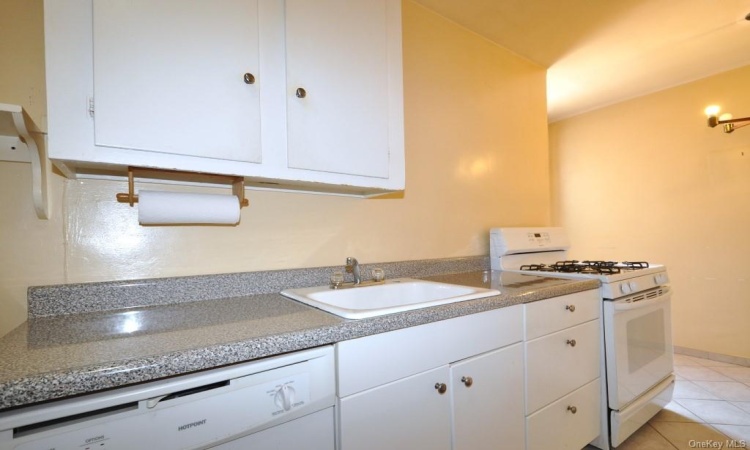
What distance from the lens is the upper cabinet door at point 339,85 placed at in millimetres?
1044

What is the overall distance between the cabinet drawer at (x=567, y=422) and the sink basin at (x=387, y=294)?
1.80 ft

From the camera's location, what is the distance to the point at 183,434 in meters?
0.59

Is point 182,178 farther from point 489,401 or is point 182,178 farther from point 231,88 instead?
point 489,401

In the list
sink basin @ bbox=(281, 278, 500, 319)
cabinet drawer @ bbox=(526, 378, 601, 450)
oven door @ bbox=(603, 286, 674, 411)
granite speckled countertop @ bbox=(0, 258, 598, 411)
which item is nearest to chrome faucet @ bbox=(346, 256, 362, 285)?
sink basin @ bbox=(281, 278, 500, 319)

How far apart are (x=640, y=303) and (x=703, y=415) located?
3.32 feet

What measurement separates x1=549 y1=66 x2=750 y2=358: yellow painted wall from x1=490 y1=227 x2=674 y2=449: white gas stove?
1.34 meters

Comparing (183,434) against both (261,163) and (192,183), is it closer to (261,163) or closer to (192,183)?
(261,163)

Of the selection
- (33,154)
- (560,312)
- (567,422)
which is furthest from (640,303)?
(33,154)

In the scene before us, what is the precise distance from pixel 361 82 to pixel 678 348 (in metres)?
3.60

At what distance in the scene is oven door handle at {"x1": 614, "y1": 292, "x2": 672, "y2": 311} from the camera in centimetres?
148

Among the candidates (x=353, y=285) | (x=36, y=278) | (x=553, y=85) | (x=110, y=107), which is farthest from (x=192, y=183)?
(x=553, y=85)

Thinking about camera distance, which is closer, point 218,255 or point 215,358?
point 215,358

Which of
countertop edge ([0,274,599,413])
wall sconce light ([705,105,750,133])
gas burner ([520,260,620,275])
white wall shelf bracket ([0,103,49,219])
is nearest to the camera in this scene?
countertop edge ([0,274,599,413])

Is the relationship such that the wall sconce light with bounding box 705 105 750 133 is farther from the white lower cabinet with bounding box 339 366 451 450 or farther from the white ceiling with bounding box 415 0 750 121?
the white lower cabinet with bounding box 339 366 451 450
